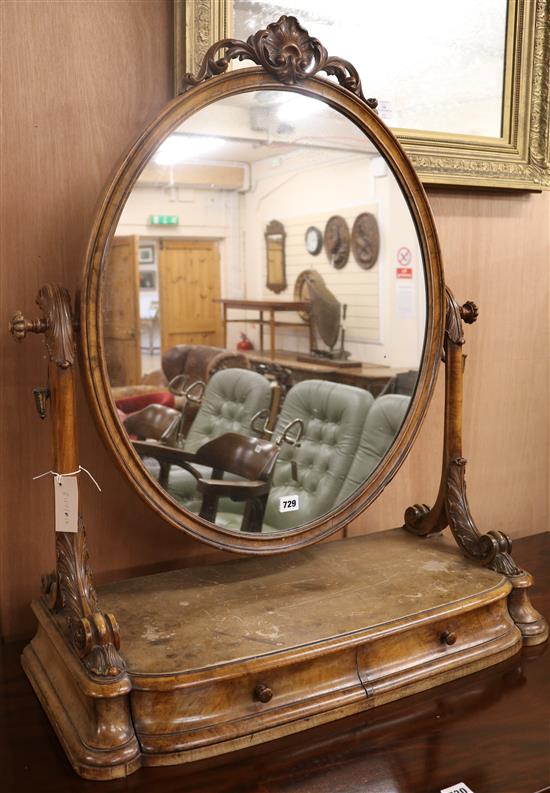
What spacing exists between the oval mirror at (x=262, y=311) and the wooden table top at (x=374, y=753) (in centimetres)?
32

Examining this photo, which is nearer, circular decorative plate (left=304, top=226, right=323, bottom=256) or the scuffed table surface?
the scuffed table surface

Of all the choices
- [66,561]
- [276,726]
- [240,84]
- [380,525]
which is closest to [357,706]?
[276,726]

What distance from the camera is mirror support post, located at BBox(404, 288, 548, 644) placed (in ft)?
4.41

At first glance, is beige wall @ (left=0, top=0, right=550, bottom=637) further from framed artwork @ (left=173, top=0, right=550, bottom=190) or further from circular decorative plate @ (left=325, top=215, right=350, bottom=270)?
circular decorative plate @ (left=325, top=215, right=350, bottom=270)

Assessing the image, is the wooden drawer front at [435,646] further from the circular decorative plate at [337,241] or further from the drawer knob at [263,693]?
the circular decorative plate at [337,241]

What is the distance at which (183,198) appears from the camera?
1181mm

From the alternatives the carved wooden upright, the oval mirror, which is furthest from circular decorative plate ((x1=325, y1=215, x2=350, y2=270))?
the carved wooden upright

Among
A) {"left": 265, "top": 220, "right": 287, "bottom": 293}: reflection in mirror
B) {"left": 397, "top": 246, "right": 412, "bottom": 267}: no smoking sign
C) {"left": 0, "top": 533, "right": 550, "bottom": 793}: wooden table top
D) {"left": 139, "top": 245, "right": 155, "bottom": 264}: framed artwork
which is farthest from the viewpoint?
{"left": 397, "top": 246, "right": 412, "bottom": 267}: no smoking sign

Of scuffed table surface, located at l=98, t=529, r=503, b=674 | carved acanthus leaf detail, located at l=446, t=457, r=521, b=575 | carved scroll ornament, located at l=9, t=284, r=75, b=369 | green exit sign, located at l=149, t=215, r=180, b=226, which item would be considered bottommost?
scuffed table surface, located at l=98, t=529, r=503, b=674

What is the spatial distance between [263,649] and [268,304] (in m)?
0.54

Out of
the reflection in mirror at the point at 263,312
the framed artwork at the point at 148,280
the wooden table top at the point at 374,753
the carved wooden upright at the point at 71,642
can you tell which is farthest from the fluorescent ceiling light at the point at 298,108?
the wooden table top at the point at 374,753

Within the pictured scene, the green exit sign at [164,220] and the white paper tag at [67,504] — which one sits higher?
the green exit sign at [164,220]

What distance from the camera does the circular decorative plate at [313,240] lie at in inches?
51.0

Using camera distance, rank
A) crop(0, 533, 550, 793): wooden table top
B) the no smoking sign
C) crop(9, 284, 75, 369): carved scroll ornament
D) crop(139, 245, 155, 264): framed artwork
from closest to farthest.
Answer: crop(0, 533, 550, 793): wooden table top
crop(9, 284, 75, 369): carved scroll ornament
crop(139, 245, 155, 264): framed artwork
the no smoking sign
